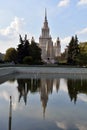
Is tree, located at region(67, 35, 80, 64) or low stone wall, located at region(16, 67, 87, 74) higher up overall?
tree, located at region(67, 35, 80, 64)

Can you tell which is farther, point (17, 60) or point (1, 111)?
point (17, 60)

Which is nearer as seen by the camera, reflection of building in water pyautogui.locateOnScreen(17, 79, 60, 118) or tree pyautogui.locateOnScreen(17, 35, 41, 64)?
reflection of building in water pyautogui.locateOnScreen(17, 79, 60, 118)

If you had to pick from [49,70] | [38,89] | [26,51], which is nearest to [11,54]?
[26,51]

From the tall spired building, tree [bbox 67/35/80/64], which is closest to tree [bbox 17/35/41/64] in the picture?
tree [bbox 67/35/80/64]

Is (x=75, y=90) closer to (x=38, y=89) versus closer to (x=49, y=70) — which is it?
(x=38, y=89)

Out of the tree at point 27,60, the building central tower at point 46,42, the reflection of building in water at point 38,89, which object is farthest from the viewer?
the building central tower at point 46,42

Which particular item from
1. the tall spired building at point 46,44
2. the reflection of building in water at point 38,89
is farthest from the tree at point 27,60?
the tall spired building at point 46,44

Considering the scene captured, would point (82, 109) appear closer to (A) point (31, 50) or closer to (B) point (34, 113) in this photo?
(B) point (34, 113)

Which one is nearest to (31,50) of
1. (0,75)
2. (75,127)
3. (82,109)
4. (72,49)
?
(72,49)

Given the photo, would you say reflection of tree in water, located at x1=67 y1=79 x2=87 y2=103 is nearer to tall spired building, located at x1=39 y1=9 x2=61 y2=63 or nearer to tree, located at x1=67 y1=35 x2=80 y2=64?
tree, located at x1=67 y1=35 x2=80 y2=64

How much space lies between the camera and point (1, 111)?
16.4 m

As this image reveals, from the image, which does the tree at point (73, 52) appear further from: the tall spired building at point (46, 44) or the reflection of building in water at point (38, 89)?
the tall spired building at point (46, 44)

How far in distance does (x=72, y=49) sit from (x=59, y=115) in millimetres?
63754

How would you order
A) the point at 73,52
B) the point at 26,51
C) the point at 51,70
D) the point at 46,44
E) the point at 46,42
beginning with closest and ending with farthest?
the point at 51,70, the point at 26,51, the point at 73,52, the point at 46,44, the point at 46,42
